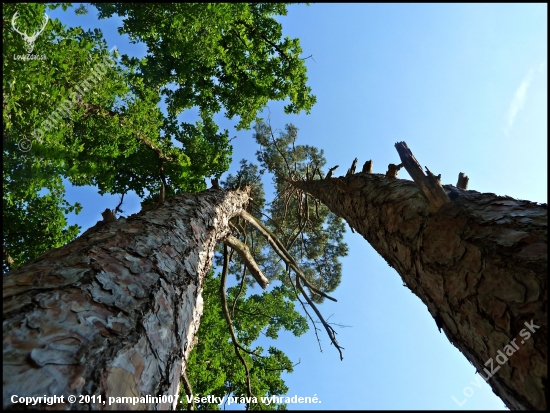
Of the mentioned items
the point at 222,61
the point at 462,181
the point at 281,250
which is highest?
the point at 222,61

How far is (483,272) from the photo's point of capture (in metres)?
1.58

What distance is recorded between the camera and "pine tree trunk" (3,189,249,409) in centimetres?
101

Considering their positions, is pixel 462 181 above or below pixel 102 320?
above

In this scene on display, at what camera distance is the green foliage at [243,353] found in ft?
19.0

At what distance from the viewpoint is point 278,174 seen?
427 inches

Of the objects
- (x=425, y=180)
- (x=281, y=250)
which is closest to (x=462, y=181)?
(x=425, y=180)

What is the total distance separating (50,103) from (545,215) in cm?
489

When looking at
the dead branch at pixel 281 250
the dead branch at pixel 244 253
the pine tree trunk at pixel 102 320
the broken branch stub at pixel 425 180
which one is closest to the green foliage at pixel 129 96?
the dead branch at pixel 281 250

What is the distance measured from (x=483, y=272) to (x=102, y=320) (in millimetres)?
1722

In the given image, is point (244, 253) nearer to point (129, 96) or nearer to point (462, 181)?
point (129, 96)

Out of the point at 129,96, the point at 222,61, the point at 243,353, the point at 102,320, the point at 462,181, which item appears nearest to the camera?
the point at 102,320

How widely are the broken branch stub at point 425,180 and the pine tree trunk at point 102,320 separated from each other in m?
1.66

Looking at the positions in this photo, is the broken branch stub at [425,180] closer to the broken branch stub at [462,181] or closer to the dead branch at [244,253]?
the broken branch stub at [462,181]

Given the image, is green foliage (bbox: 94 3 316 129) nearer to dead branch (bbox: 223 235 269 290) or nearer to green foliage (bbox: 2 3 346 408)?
green foliage (bbox: 2 3 346 408)
